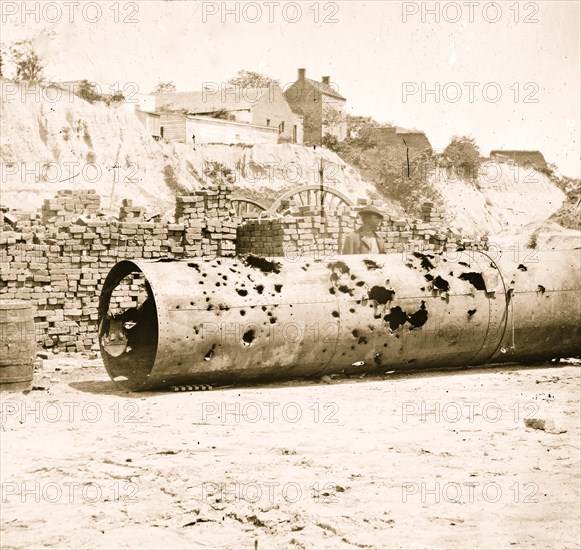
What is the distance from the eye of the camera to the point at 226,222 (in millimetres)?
13102

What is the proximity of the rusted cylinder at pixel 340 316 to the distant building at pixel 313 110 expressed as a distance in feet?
163

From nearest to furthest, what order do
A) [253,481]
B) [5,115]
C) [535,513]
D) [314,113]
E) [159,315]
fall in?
[535,513] < [253,481] < [159,315] < [5,115] < [314,113]

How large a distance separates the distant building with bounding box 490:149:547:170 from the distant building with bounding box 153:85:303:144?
14.9 meters

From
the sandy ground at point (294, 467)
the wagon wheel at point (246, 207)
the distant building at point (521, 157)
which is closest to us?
the sandy ground at point (294, 467)

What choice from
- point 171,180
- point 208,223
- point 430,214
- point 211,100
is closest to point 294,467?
point 208,223

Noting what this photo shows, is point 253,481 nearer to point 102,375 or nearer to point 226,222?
point 102,375

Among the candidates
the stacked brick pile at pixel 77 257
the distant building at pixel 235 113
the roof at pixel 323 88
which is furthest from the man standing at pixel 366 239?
the roof at pixel 323 88

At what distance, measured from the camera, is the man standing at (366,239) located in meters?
11.0

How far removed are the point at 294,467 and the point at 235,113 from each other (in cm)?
4726

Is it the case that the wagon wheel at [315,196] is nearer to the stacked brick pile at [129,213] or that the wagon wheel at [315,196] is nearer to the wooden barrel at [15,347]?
the stacked brick pile at [129,213]

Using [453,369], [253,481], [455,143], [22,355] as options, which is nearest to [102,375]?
[22,355]

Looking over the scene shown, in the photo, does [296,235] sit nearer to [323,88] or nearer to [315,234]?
[315,234]

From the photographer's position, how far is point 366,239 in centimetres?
1116

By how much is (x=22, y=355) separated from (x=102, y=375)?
1.25 metres
